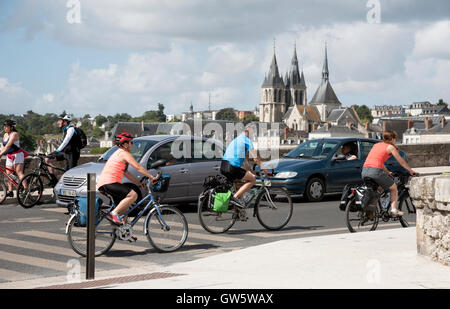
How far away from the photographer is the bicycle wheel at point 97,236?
332 inches

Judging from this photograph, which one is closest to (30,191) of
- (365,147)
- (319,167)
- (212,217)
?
(212,217)

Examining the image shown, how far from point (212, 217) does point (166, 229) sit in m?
1.69

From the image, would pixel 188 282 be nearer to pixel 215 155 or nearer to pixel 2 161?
pixel 215 155

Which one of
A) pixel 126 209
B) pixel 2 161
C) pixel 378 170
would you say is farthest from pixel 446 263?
pixel 2 161

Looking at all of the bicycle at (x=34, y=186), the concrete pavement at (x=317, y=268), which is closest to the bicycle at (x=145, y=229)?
the concrete pavement at (x=317, y=268)

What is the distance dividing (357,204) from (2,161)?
1038 centimetres

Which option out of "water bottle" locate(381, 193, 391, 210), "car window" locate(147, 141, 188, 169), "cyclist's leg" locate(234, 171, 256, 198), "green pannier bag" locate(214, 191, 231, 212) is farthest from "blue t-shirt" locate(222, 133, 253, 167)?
"car window" locate(147, 141, 188, 169)

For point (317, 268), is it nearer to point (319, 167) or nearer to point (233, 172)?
point (233, 172)

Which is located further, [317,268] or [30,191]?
[30,191]

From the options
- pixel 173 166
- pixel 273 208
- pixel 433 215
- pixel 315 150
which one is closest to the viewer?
pixel 433 215

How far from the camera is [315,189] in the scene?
15.3 meters

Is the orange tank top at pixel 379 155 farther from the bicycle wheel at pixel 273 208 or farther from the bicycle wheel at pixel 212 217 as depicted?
the bicycle wheel at pixel 212 217

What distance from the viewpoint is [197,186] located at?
42.9 feet
